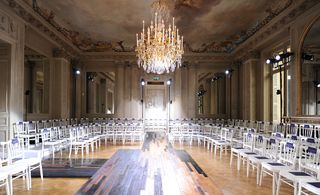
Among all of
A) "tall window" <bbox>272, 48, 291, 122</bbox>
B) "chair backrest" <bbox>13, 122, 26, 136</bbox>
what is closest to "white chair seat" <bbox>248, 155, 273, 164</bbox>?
"tall window" <bbox>272, 48, 291, 122</bbox>

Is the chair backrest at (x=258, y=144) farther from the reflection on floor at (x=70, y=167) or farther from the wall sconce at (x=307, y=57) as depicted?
the reflection on floor at (x=70, y=167)

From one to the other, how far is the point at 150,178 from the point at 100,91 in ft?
48.4

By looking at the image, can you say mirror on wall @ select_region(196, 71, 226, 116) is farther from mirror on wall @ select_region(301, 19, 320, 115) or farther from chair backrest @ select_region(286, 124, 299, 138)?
mirror on wall @ select_region(301, 19, 320, 115)

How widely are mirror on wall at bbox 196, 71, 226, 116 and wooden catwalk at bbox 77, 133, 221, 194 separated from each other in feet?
29.8

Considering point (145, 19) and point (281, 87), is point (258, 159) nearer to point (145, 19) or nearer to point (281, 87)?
point (281, 87)

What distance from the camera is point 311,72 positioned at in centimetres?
854

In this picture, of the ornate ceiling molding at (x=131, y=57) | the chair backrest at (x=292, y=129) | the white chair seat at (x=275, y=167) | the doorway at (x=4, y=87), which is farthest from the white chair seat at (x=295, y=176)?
the ornate ceiling molding at (x=131, y=57)

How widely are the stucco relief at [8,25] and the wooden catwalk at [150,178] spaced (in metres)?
4.87

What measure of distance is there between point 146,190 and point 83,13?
8.35m

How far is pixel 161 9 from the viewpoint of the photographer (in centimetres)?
1002

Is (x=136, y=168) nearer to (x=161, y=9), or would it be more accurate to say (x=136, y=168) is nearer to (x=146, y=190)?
(x=146, y=190)

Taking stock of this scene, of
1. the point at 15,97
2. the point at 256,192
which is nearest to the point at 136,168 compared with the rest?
the point at 256,192

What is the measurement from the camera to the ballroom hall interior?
5.16 m

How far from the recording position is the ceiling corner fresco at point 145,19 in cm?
955
